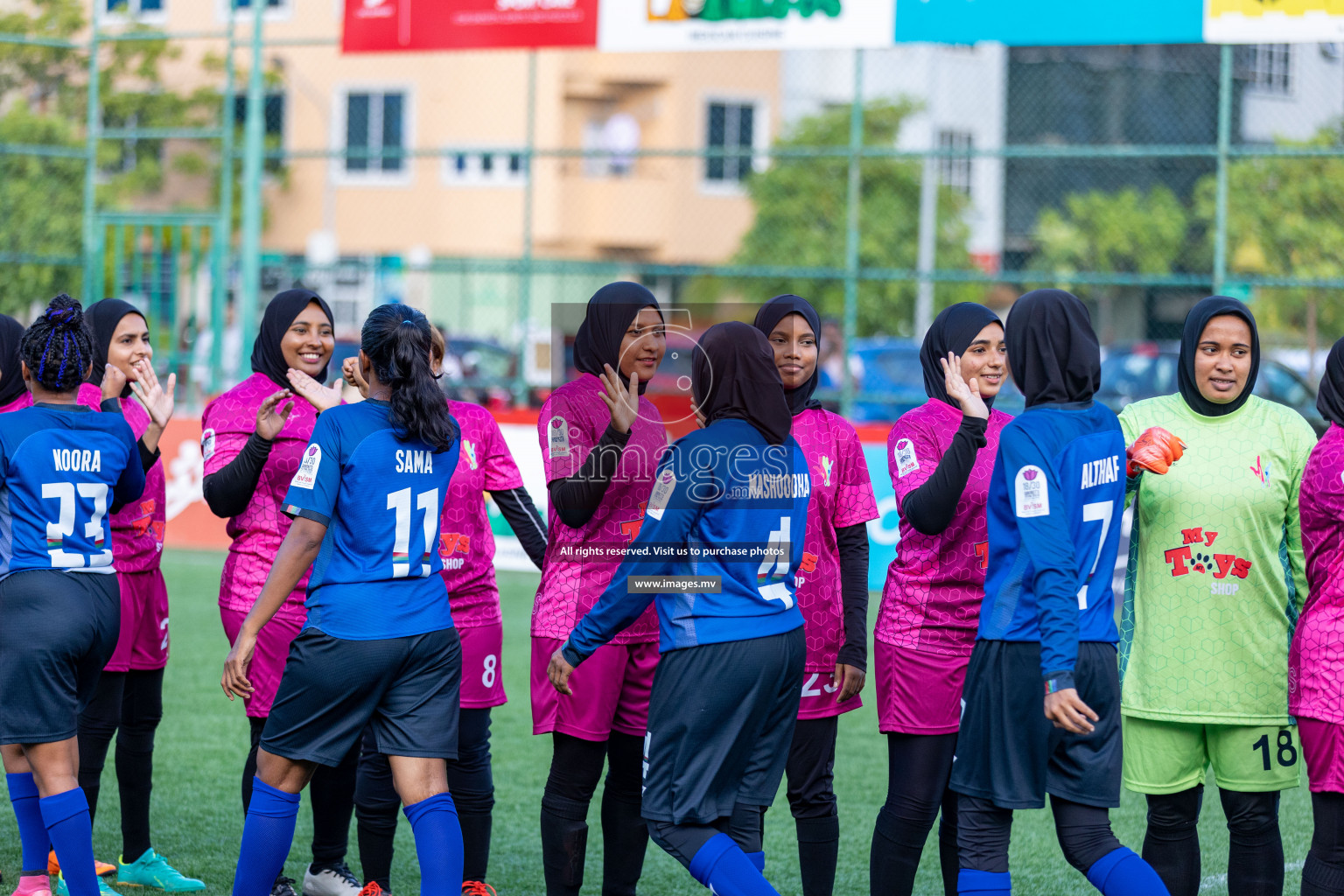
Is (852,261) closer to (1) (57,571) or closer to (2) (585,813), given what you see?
(2) (585,813)

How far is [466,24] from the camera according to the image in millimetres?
12422

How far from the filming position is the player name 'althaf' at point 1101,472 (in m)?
4.16

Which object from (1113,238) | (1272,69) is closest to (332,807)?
(1272,69)

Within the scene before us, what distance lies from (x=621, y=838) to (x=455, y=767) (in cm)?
66

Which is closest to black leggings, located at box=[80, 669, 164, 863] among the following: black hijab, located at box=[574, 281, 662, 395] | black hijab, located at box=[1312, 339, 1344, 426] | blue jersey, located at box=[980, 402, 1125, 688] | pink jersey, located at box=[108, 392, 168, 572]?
pink jersey, located at box=[108, 392, 168, 572]

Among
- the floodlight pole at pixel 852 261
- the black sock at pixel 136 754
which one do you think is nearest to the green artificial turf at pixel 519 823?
the black sock at pixel 136 754

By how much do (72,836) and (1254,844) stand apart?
3558 millimetres

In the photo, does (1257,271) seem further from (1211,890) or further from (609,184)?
(1211,890)

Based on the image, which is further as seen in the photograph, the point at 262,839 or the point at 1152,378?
the point at 1152,378

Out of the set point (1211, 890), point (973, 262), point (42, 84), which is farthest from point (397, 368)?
point (973, 262)

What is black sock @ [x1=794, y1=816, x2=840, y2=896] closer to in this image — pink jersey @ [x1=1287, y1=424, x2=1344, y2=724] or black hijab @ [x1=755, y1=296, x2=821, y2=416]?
black hijab @ [x1=755, y1=296, x2=821, y2=416]

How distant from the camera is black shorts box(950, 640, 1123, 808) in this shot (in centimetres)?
416

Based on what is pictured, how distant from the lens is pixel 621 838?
4840 mm

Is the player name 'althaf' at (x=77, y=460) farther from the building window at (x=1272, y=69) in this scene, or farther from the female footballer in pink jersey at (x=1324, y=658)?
the building window at (x=1272, y=69)
